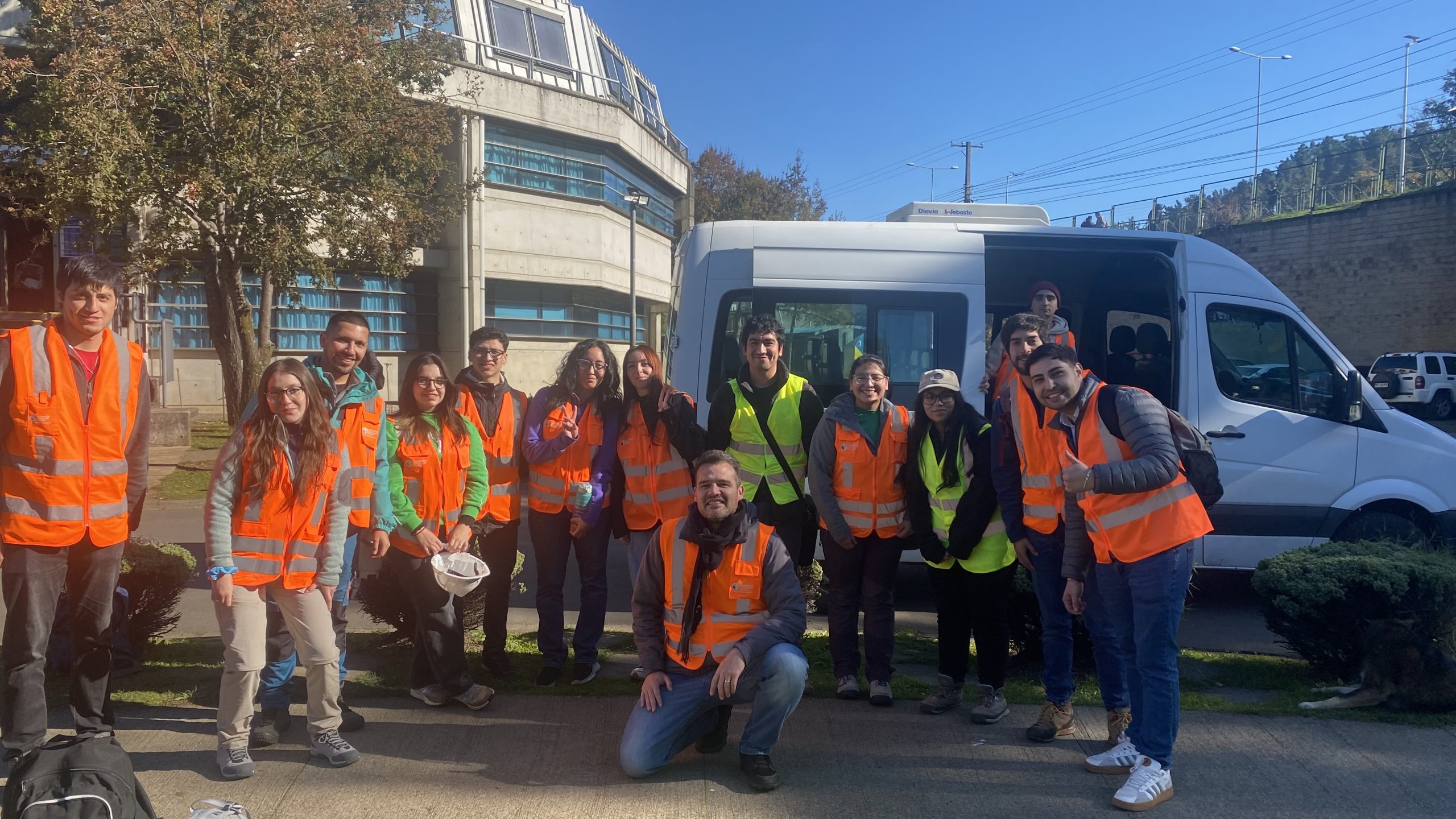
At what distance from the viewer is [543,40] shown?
2708 centimetres

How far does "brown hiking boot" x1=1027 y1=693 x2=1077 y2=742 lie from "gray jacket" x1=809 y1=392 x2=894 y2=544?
3.80 feet

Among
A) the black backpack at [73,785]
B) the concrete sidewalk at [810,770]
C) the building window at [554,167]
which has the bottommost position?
the concrete sidewalk at [810,770]

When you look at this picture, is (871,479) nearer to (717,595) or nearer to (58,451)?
(717,595)

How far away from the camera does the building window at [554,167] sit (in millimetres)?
24594

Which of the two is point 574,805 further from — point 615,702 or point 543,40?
point 543,40

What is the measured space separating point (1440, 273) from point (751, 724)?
32320 mm

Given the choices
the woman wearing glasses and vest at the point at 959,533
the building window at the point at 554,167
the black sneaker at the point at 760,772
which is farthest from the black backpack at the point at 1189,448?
the building window at the point at 554,167

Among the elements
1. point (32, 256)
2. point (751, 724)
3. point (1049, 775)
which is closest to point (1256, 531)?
point (1049, 775)

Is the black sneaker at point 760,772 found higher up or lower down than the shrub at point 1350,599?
lower down

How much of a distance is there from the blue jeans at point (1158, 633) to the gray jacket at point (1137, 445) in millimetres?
321

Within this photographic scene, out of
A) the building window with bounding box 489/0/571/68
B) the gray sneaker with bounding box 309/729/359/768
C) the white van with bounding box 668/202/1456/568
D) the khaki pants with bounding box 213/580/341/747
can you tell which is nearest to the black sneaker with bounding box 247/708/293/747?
the khaki pants with bounding box 213/580/341/747

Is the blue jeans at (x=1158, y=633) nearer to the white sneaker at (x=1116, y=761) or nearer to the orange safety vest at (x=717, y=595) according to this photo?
the white sneaker at (x=1116, y=761)

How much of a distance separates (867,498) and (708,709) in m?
1.32

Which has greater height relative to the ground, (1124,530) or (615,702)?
(1124,530)
